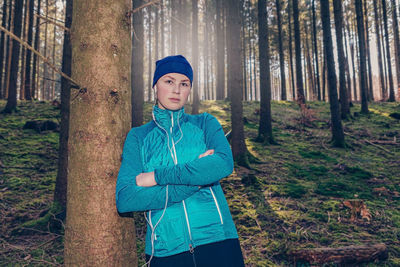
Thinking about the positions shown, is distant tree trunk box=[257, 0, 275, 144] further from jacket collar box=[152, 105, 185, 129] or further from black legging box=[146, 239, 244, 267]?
black legging box=[146, 239, 244, 267]

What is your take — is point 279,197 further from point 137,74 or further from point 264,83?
point 137,74

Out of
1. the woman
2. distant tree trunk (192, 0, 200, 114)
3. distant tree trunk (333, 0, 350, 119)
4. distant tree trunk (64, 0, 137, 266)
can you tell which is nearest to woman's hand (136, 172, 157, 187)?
the woman

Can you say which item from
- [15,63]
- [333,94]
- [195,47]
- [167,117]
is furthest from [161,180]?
[195,47]

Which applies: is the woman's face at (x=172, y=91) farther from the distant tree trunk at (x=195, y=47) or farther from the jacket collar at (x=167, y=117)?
the distant tree trunk at (x=195, y=47)

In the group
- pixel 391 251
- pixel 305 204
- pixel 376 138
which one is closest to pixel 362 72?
pixel 376 138

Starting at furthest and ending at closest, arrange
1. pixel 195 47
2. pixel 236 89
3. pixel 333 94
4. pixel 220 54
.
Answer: pixel 220 54 < pixel 195 47 < pixel 333 94 < pixel 236 89

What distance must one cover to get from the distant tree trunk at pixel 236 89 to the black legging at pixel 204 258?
6.70m

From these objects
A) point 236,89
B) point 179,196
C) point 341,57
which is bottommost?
point 179,196

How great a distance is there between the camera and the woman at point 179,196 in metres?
1.71

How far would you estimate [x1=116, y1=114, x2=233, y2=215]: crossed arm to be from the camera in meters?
1.71

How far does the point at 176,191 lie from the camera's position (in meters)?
1.74

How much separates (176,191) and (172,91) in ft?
2.97

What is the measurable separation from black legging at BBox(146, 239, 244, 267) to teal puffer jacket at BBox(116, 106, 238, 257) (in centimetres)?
4

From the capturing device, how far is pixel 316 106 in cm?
2155
